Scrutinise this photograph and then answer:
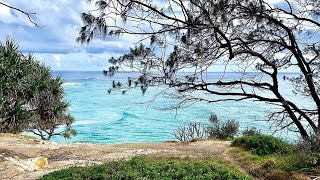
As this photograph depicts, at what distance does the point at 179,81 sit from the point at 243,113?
28.0m

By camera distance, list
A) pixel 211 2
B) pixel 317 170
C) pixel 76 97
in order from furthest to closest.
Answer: pixel 76 97, pixel 211 2, pixel 317 170

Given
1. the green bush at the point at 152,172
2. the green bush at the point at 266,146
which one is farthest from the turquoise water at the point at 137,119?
the green bush at the point at 152,172

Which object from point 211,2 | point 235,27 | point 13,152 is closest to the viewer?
point 211,2

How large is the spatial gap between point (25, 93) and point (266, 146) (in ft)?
32.3

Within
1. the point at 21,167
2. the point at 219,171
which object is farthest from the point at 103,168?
the point at 21,167

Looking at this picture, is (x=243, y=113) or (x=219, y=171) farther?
(x=243, y=113)

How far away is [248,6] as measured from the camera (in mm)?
8141

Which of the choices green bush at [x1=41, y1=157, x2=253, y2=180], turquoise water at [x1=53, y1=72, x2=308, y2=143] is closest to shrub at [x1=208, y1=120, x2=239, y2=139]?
turquoise water at [x1=53, y1=72, x2=308, y2=143]

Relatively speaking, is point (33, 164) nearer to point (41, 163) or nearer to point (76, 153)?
point (41, 163)

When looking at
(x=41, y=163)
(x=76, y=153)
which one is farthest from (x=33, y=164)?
(x=76, y=153)

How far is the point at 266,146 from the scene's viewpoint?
8.92 metres

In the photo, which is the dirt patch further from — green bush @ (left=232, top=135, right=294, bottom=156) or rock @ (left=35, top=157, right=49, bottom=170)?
green bush @ (left=232, top=135, right=294, bottom=156)

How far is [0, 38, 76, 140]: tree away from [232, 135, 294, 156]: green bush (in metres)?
8.70

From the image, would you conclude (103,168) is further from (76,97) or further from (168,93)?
(76,97)
